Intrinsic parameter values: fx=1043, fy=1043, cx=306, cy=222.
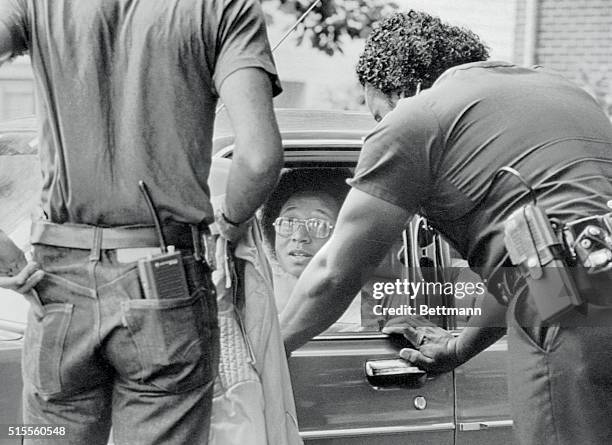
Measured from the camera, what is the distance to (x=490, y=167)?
93.7 inches

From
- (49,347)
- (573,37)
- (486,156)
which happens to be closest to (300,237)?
(486,156)

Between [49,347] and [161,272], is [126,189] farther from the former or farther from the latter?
[49,347]

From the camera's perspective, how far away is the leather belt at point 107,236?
2188 mm

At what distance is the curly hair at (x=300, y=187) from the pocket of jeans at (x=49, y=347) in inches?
47.7

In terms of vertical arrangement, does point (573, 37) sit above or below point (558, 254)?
above

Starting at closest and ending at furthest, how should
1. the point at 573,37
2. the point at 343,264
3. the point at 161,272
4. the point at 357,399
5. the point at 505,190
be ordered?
the point at 161,272 < the point at 505,190 < the point at 343,264 < the point at 357,399 < the point at 573,37

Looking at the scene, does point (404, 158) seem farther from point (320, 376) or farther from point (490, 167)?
point (320, 376)

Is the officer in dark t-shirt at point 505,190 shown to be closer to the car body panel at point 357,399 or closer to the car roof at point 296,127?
the car body panel at point 357,399

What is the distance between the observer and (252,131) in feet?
7.20

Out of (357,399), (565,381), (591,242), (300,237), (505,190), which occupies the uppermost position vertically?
(300,237)

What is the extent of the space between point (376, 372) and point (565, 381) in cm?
95

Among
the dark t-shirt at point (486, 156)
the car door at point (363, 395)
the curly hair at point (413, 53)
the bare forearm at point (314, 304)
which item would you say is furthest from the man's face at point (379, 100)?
the car door at point (363, 395)

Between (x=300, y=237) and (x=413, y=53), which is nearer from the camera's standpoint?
(x=413, y=53)

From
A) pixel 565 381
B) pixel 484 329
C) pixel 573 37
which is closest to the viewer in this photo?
pixel 565 381
